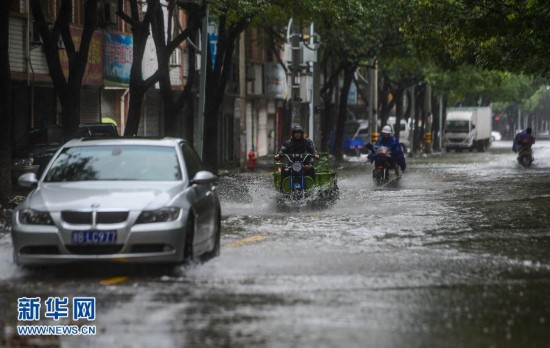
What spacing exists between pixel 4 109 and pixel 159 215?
10.8 metres

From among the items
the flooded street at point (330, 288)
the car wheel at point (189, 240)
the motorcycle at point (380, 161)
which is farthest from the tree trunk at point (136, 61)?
the car wheel at point (189, 240)

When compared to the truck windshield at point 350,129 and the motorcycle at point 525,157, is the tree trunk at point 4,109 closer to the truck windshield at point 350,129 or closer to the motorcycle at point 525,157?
the motorcycle at point 525,157

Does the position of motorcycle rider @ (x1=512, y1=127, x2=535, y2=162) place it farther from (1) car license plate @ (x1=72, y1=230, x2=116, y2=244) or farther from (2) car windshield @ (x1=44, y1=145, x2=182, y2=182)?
(1) car license plate @ (x1=72, y1=230, x2=116, y2=244)

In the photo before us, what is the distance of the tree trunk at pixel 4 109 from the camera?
2178 centimetres

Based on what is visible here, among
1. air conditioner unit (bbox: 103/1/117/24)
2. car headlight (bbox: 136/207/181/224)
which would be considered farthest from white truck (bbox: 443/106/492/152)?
car headlight (bbox: 136/207/181/224)

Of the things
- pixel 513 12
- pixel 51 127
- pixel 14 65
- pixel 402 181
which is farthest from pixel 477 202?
pixel 14 65

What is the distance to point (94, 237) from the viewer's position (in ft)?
37.9

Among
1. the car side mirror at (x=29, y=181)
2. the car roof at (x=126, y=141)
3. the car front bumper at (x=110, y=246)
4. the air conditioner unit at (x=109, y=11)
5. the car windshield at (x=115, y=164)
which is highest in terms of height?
the air conditioner unit at (x=109, y=11)

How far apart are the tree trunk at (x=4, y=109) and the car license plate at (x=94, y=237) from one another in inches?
420

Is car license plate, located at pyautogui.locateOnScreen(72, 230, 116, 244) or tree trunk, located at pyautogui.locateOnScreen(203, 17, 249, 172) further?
tree trunk, located at pyautogui.locateOnScreen(203, 17, 249, 172)

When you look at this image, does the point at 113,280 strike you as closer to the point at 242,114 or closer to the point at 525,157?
the point at 242,114

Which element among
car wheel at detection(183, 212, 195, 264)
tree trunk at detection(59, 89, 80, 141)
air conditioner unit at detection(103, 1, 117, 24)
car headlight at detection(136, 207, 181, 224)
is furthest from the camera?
air conditioner unit at detection(103, 1, 117, 24)

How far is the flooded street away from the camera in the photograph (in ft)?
28.3

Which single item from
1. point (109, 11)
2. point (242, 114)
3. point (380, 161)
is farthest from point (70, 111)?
point (242, 114)
